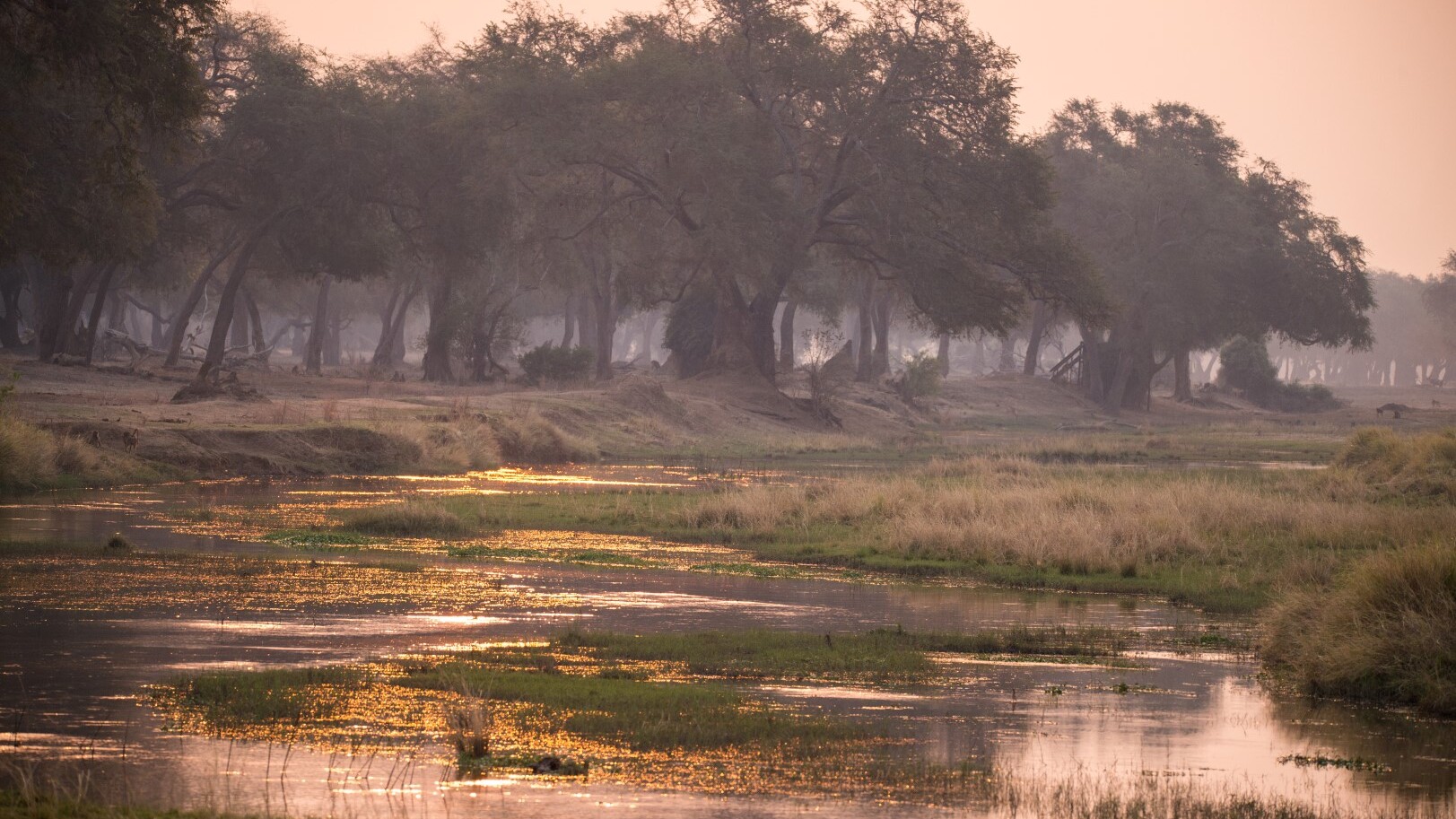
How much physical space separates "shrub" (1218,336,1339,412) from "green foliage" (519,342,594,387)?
5521cm

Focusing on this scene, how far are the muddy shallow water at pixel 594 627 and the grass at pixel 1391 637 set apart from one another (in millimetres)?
541

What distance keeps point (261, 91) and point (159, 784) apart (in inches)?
1986

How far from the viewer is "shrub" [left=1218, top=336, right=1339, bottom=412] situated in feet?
356

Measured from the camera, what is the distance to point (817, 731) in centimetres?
1284

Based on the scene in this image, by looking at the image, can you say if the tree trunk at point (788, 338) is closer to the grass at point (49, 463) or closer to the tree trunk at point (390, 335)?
the tree trunk at point (390, 335)

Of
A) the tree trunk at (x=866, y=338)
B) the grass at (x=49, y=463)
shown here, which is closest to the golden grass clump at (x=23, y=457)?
the grass at (x=49, y=463)

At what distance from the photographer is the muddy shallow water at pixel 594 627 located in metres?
10.9

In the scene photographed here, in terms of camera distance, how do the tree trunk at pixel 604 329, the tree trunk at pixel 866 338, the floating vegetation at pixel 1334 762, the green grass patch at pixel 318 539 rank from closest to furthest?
the floating vegetation at pixel 1334 762 → the green grass patch at pixel 318 539 → the tree trunk at pixel 604 329 → the tree trunk at pixel 866 338

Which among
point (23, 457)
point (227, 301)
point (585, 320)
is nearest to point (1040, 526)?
point (23, 457)

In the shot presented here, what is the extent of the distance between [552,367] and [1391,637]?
192 feet

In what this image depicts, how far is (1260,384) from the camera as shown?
10994 centimetres

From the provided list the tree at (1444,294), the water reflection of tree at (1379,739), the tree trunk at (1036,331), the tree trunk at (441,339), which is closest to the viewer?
the water reflection of tree at (1379,739)

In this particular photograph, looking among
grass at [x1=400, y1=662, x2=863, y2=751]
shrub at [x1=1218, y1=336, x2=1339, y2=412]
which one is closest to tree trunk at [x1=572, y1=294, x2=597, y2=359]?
shrub at [x1=1218, y1=336, x2=1339, y2=412]

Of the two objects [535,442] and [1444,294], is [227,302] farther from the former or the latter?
[1444,294]
